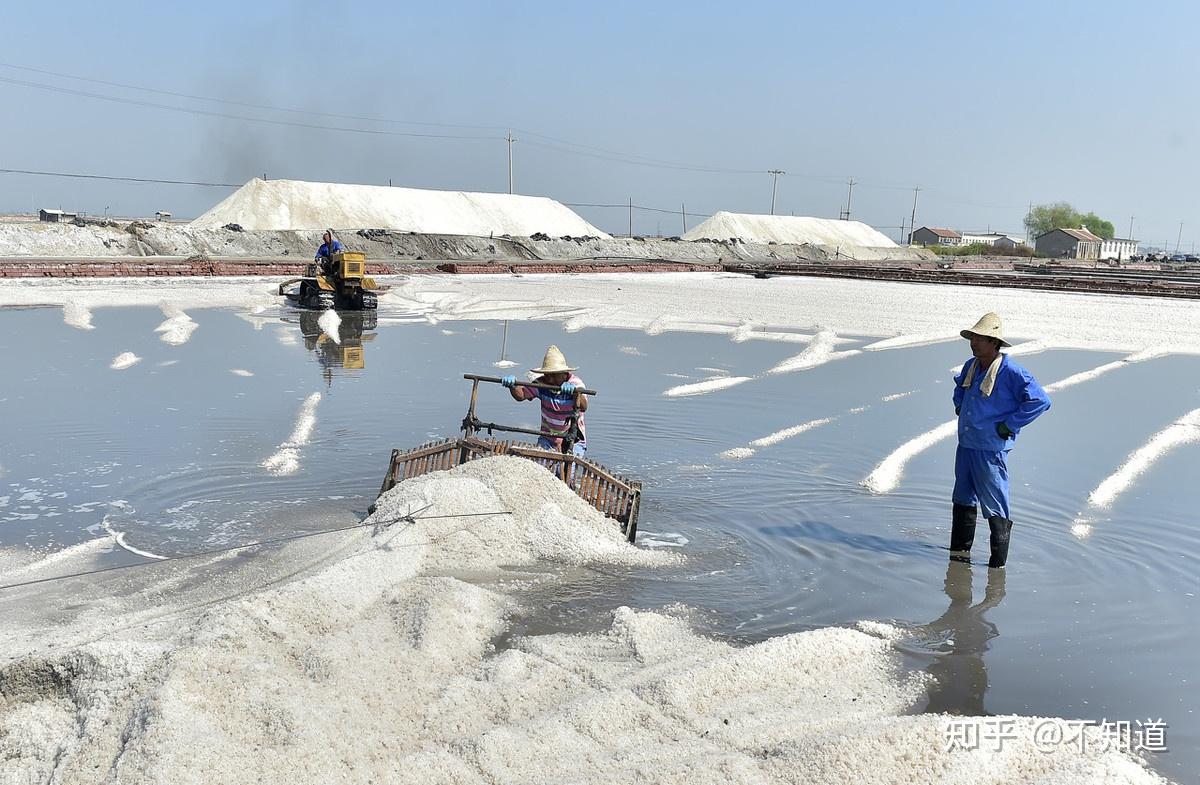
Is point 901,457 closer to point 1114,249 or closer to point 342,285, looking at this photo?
point 342,285

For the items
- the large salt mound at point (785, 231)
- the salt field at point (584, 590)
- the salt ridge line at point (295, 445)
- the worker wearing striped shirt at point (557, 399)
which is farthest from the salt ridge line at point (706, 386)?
the large salt mound at point (785, 231)

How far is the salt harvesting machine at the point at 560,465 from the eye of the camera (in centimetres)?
666

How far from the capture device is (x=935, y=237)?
440 ft

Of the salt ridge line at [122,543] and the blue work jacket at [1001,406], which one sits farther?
the salt ridge line at [122,543]

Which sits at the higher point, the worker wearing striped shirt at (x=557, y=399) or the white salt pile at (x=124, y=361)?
the worker wearing striped shirt at (x=557, y=399)

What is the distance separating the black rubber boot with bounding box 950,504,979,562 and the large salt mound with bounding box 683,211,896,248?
81.5 m

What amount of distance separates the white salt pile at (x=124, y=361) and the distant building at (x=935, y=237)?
12510 centimetres

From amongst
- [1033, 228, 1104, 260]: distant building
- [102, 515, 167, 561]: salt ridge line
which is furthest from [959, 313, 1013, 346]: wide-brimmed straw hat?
[1033, 228, 1104, 260]: distant building

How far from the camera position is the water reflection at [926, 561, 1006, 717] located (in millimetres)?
4570

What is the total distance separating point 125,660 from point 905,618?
149 inches

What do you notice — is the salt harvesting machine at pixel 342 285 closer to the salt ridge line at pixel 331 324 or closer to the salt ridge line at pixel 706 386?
the salt ridge line at pixel 331 324

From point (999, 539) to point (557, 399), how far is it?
2944 mm

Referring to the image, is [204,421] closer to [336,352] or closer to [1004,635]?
[336,352]

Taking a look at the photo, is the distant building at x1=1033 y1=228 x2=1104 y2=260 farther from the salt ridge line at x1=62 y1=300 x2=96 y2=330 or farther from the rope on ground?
the rope on ground
